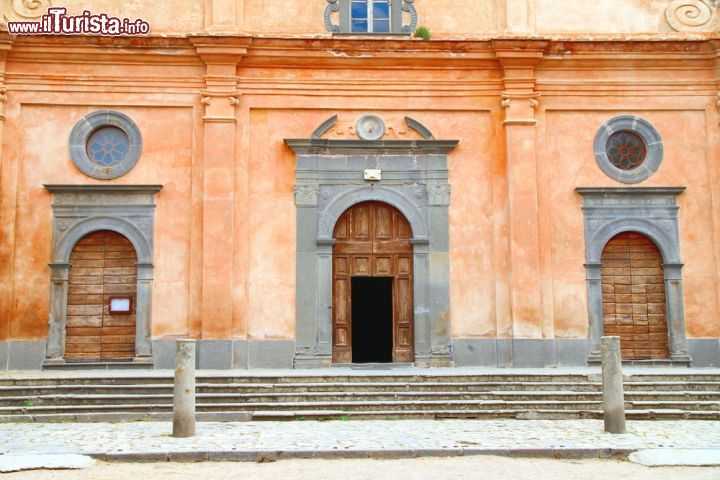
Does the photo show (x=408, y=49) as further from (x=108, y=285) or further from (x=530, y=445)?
(x=530, y=445)

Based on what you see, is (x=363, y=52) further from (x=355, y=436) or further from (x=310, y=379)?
(x=355, y=436)

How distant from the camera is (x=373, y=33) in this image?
1579 centimetres

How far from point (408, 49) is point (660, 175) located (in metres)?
5.67

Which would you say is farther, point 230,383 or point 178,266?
point 178,266

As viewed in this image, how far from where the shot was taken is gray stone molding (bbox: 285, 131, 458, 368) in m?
15.1

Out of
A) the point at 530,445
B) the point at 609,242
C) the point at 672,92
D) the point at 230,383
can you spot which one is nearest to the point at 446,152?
the point at 609,242

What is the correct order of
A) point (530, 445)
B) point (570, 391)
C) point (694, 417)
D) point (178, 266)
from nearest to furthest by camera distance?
point (530, 445)
point (694, 417)
point (570, 391)
point (178, 266)

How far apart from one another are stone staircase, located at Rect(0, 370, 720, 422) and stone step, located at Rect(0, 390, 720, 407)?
0.05 ft

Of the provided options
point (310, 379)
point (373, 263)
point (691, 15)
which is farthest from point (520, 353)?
point (691, 15)

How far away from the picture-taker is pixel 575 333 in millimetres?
15164

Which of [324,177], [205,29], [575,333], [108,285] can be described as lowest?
[575,333]

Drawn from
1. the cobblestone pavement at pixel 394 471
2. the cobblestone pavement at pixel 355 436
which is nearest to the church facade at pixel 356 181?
the cobblestone pavement at pixel 355 436

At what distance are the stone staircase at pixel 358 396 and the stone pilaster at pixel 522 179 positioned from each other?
244 centimetres

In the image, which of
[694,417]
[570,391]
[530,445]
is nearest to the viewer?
[530,445]
